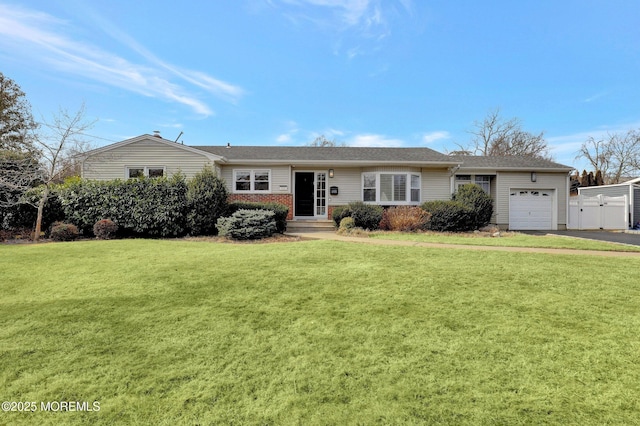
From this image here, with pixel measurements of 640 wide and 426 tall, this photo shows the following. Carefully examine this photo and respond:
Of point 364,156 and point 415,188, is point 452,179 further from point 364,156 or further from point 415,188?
point 364,156

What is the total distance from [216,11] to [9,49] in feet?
30.8

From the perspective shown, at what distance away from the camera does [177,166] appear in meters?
13.8

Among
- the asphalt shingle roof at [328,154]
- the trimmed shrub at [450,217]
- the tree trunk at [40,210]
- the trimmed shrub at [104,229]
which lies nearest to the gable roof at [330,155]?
the asphalt shingle roof at [328,154]

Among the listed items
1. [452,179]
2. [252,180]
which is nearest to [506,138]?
[452,179]

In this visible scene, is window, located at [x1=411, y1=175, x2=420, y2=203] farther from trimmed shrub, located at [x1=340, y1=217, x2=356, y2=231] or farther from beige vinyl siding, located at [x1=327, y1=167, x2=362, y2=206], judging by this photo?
trimmed shrub, located at [x1=340, y1=217, x2=356, y2=231]

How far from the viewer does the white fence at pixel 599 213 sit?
630 inches

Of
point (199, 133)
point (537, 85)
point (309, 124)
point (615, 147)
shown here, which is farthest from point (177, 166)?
point (615, 147)

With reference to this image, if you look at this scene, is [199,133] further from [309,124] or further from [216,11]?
[216,11]

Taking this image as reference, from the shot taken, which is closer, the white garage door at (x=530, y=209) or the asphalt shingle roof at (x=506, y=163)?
the asphalt shingle roof at (x=506, y=163)

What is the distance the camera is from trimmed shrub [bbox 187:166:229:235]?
419 inches

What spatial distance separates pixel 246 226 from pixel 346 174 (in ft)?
22.8

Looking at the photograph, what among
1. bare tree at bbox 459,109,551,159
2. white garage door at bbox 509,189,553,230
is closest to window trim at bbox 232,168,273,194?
white garage door at bbox 509,189,553,230

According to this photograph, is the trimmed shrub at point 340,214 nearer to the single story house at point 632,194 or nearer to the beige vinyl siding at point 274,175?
the beige vinyl siding at point 274,175

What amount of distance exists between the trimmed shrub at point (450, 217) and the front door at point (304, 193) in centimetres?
590
